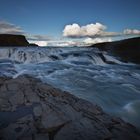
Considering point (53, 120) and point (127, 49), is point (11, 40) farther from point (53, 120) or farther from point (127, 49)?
point (53, 120)

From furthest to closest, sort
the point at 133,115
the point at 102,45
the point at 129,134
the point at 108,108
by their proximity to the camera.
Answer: the point at 102,45, the point at 108,108, the point at 133,115, the point at 129,134

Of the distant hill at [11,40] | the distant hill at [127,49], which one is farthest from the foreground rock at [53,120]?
the distant hill at [11,40]

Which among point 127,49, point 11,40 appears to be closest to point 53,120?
point 127,49

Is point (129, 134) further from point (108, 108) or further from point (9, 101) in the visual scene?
point (9, 101)

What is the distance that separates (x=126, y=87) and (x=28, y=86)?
5.29 meters

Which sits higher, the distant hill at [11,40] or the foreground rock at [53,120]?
the distant hill at [11,40]

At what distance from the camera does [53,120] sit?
3645 mm

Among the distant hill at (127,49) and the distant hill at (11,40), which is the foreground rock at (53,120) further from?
the distant hill at (11,40)

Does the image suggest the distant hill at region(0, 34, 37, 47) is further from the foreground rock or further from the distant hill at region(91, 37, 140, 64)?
the foreground rock

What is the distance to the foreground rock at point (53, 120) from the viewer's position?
124 inches

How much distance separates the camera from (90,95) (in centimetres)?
677

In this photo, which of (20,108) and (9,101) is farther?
(9,101)

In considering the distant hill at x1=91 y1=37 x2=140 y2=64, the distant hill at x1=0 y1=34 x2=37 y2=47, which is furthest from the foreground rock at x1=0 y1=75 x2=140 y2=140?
the distant hill at x1=0 y1=34 x2=37 y2=47

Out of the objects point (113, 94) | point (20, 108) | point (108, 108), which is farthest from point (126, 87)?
point (20, 108)
